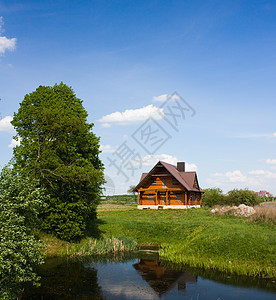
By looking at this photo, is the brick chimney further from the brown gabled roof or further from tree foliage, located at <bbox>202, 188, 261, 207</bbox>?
tree foliage, located at <bbox>202, 188, 261, 207</bbox>

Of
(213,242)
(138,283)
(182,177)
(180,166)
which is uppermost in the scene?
(180,166)

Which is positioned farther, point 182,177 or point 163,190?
point 182,177

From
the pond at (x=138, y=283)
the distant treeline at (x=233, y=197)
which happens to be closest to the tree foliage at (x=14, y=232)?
the pond at (x=138, y=283)

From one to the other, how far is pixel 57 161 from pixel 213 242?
43.0ft

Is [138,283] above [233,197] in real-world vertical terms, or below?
below

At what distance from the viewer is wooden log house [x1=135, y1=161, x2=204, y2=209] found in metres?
50.6

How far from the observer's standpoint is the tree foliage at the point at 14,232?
38.5 feet

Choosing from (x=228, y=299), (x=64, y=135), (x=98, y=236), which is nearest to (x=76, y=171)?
(x=64, y=135)

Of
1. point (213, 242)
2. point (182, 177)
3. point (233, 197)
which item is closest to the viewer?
point (213, 242)

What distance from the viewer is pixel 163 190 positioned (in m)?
51.0

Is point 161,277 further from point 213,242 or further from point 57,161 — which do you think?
point 57,161

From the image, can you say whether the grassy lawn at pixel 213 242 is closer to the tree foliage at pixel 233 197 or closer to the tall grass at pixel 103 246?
the tall grass at pixel 103 246

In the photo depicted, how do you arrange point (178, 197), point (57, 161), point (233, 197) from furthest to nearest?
point (178, 197) < point (233, 197) < point (57, 161)

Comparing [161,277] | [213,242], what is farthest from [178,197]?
[161,277]
